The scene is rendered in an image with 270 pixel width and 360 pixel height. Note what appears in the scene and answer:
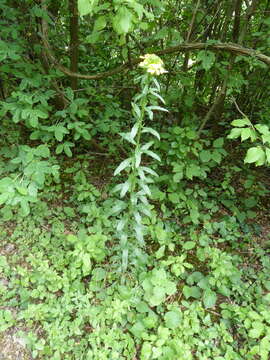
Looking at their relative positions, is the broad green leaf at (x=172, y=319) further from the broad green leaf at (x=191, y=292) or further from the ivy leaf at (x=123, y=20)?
the ivy leaf at (x=123, y=20)

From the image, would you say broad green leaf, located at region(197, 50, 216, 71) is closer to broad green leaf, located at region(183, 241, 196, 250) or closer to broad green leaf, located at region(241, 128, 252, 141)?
broad green leaf, located at region(241, 128, 252, 141)

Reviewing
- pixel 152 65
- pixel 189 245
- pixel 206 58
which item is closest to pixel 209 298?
pixel 189 245

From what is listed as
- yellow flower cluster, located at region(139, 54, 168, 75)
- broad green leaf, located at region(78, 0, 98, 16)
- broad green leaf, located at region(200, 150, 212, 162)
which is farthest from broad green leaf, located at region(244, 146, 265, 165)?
broad green leaf, located at region(200, 150, 212, 162)

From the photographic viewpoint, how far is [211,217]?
2.72 m

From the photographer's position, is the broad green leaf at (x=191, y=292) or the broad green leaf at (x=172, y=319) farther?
the broad green leaf at (x=191, y=292)

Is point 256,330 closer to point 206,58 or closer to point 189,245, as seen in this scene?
point 189,245

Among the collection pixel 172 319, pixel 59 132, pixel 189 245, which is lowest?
pixel 172 319

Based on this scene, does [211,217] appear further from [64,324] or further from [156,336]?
[64,324]

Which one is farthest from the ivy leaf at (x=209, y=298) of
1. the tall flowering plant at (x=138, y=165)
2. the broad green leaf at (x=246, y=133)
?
the broad green leaf at (x=246, y=133)

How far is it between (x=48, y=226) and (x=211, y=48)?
6.87 feet

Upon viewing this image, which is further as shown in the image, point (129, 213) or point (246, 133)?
point (129, 213)

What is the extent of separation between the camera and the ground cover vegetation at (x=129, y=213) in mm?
1816

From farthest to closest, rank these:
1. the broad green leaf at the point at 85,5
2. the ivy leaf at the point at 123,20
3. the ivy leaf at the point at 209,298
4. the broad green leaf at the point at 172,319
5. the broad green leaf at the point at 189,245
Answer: the broad green leaf at the point at 189,245 → the ivy leaf at the point at 209,298 → the broad green leaf at the point at 172,319 → the ivy leaf at the point at 123,20 → the broad green leaf at the point at 85,5

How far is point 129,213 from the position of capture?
1933mm
